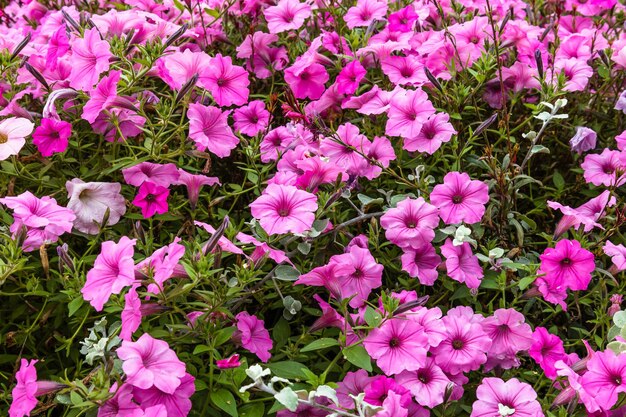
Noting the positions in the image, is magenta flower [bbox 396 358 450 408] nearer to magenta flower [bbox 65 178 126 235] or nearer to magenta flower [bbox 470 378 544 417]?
magenta flower [bbox 470 378 544 417]

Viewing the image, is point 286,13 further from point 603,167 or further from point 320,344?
point 320,344

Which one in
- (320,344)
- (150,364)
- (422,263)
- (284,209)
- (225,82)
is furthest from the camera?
(225,82)

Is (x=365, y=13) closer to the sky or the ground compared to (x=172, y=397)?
closer to the sky

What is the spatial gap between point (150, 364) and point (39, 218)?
1.34 feet

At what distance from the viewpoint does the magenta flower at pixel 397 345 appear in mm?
1438

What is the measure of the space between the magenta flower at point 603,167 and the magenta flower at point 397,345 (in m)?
0.72

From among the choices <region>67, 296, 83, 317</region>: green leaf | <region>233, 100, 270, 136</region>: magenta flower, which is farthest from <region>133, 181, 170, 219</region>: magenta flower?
<region>233, 100, 270, 136</region>: magenta flower

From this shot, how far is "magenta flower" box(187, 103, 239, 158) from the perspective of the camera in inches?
66.9

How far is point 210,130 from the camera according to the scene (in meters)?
1.76

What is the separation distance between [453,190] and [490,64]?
1.52ft

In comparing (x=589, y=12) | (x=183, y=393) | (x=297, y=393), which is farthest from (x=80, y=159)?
(x=589, y=12)

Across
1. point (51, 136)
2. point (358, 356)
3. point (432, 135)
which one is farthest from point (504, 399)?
point (51, 136)

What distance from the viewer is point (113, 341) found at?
1375 millimetres

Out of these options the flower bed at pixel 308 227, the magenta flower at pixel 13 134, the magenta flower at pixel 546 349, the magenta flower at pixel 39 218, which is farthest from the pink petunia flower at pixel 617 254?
the magenta flower at pixel 13 134
